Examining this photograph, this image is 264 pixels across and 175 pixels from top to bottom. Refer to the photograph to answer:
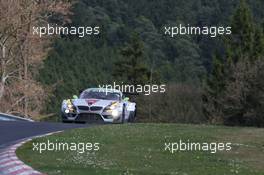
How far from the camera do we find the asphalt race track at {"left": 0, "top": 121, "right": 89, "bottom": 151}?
16.1 metres

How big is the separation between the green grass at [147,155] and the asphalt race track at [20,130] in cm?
84

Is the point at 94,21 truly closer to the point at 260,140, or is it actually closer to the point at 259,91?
the point at 259,91

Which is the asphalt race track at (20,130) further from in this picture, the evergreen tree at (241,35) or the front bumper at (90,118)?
the evergreen tree at (241,35)

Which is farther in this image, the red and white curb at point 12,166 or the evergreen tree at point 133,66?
the evergreen tree at point 133,66

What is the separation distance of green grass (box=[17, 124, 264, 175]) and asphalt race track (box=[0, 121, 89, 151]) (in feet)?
2.75

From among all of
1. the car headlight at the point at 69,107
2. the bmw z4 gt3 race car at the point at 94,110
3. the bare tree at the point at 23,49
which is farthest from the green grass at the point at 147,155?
the bare tree at the point at 23,49

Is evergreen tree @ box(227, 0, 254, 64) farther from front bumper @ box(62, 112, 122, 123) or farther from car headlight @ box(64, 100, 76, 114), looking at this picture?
car headlight @ box(64, 100, 76, 114)

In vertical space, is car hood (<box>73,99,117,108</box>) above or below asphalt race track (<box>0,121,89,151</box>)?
above

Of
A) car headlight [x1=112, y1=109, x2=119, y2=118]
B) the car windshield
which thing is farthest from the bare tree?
car headlight [x1=112, y1=109, x2=119, y2=118]

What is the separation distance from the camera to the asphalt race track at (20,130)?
1614 cm

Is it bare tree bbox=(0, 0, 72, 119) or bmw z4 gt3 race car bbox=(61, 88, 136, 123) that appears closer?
bmw z4 gt3 race car bbox=(61, 88, 136, 123)

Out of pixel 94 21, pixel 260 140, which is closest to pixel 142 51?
pixel 94 21

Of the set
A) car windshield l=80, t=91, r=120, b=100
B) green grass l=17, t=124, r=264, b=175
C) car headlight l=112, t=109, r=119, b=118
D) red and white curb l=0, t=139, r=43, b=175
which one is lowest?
green grass l=17, t=124, r=264, b=175

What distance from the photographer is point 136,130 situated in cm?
1883
